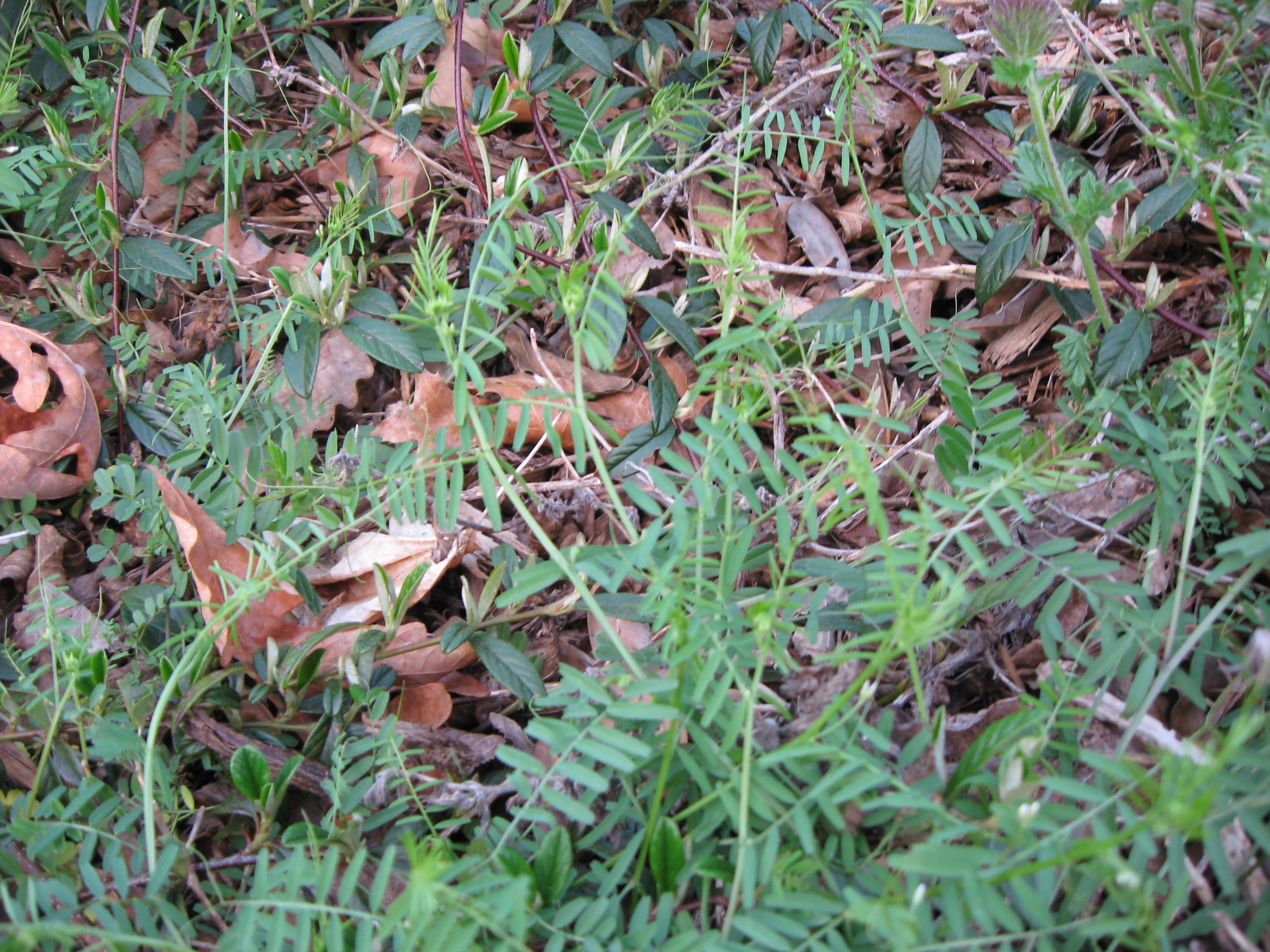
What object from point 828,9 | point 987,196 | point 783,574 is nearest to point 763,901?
point 783,574

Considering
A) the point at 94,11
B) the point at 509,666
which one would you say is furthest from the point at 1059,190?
the point at 94,11

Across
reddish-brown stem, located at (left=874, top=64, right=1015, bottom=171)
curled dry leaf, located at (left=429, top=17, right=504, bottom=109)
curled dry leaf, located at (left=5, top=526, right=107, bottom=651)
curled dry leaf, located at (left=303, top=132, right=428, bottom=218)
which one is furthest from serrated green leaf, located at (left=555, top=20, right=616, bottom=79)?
curled dry leaf, located at (left=5, top=526, right=107, bottom=651)

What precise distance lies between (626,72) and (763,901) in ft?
6.68

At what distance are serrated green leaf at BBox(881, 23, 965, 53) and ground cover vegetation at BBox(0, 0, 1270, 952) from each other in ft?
0.04

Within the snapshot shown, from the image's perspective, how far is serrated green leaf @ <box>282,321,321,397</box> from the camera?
1.83m

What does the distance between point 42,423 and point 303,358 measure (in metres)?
0.64

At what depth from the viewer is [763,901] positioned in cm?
99

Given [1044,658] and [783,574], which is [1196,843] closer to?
[1044,658]

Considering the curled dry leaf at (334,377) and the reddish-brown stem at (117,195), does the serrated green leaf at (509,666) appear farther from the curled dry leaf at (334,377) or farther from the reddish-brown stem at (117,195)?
the reddish-brown stem at (117,195)

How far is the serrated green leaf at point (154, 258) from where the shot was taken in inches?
79.7

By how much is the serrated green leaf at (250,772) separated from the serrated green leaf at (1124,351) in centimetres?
164

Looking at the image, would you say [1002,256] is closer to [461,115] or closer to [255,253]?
[461,115]

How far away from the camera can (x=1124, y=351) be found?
158 cm

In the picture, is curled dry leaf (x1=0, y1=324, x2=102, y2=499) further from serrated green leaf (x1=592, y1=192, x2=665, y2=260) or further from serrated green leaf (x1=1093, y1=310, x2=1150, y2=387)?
serrated green leaf (x1=1093, y1=310, x2=1150, y2=387)
